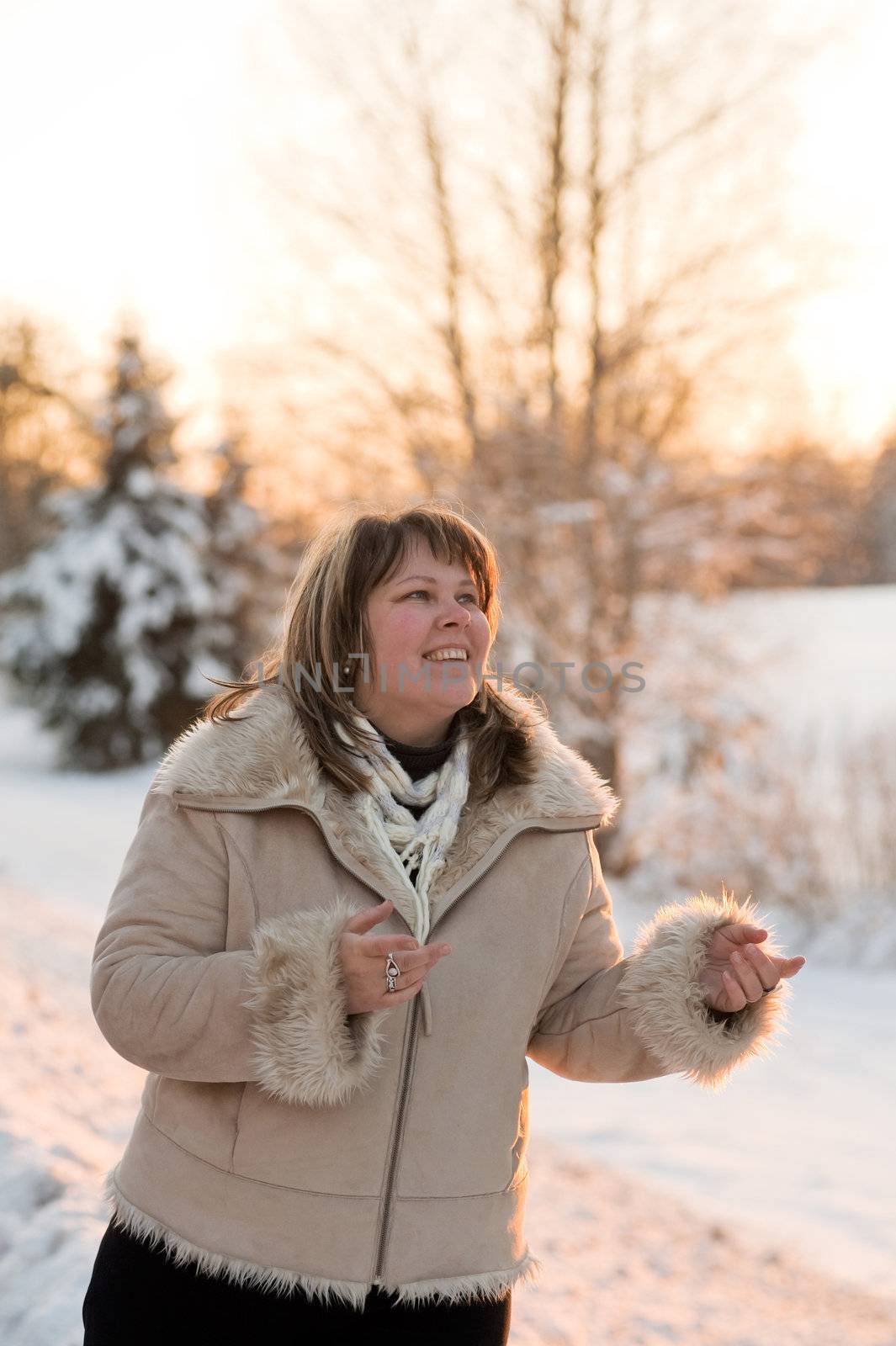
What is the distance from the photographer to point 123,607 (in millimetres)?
19922

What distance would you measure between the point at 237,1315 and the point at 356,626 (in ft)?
3.32

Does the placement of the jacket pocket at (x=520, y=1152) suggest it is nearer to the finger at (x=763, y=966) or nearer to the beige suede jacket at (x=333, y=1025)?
the beige suede jacket at (x=333, y=1025)

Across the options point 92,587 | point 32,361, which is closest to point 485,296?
point 92,587

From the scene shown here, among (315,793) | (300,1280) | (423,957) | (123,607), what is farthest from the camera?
(123,607)

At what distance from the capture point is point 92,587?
19.8m

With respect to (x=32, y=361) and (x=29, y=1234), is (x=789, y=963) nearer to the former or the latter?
(x=29, y=1234)

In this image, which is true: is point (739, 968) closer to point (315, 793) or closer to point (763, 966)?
point (763, 966)

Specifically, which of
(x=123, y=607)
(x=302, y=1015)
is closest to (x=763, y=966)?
(x=302, y=1015)

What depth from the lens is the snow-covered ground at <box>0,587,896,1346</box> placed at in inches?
127

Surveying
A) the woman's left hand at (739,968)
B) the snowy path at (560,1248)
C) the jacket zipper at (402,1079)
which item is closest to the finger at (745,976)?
the woman's left hand at (739,968)

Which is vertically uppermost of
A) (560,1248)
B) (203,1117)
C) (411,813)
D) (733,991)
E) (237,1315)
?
(411,813)

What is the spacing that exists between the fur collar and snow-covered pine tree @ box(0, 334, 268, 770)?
18195mm

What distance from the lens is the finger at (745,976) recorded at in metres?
1.84

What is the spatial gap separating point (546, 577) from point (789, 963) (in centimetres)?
1121
